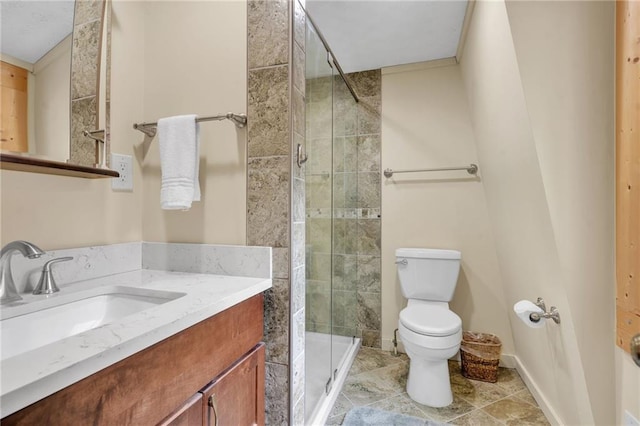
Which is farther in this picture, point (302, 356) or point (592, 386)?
point (302, 356)

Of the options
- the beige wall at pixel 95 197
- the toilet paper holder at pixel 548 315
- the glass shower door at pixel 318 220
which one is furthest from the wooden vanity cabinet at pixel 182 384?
the toilet paper holder at pixel 548 315

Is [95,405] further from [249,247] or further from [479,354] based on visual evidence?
[479,354]

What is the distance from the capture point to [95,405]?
528 mm

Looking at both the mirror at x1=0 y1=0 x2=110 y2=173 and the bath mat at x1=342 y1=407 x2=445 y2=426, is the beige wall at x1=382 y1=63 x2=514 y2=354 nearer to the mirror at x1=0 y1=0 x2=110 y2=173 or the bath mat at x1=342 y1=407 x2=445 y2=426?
the bath mat at x1=342 y1=407 x2=445 y2=426

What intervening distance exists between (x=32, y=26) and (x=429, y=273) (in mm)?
2284

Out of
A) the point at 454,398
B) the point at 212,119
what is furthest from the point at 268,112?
the point at 454,398

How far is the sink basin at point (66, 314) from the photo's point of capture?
0.71 m

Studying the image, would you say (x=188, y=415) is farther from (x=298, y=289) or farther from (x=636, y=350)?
(x=636, y=350)

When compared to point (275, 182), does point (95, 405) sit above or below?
below

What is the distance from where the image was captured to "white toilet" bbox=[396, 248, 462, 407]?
5.42 ft

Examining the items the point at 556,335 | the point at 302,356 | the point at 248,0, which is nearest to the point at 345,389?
the point at 302,356

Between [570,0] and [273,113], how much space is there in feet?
3.43

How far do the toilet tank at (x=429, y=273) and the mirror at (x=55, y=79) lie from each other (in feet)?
6.18

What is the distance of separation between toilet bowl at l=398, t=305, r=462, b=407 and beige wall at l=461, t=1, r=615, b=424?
450 millimetres
